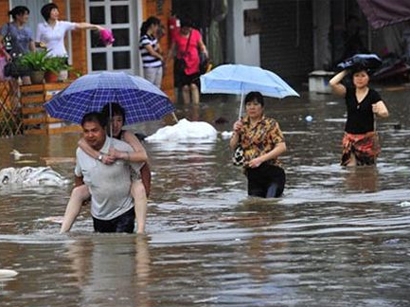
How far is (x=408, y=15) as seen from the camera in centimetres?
1468

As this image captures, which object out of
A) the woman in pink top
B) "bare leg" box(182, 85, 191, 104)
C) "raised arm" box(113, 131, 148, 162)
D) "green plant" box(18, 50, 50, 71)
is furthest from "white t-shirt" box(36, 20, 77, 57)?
"raised arm" box(113, 131, 148, 162)

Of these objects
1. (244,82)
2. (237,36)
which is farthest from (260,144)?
(237,36)

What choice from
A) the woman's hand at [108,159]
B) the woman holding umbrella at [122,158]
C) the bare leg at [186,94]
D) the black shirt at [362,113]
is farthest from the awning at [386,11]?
the bare leg at [186,94]

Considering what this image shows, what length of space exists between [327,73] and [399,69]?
1.82m

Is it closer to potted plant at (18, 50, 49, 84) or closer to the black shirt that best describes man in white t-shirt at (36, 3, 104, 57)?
potted plant at (18, 50, 49, 84)

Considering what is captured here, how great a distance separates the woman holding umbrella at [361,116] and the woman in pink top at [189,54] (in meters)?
10.5

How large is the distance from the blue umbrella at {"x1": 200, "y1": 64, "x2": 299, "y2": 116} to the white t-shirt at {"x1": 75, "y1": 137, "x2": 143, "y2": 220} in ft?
10.7

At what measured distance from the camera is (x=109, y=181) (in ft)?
36.3

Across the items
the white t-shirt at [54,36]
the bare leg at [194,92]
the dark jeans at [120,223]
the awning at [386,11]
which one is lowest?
the dark jeans at [120,223]

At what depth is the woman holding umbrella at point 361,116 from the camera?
50.3 ft

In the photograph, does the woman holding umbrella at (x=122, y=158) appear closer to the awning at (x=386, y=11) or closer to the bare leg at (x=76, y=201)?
the bare leg at (x=76, y=201)

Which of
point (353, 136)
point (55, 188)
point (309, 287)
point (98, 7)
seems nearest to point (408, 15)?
point (353, 136)

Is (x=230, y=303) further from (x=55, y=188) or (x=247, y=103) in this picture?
(x=55, y=188)

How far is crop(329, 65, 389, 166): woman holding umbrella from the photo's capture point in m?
15.3
